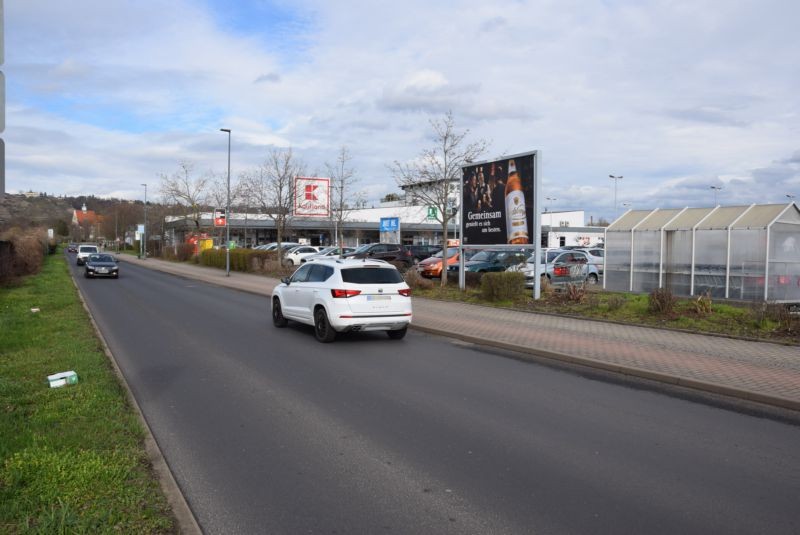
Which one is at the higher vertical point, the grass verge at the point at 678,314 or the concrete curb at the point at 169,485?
the grass verge at the point at 678,314

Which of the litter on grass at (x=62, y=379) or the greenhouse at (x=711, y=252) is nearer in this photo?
the litter on grass at (x=62, y=379)

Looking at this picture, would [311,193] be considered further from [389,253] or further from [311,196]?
[389,253]

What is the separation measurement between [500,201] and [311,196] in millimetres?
22825

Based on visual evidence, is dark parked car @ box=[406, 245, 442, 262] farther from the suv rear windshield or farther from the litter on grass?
the litter on grass

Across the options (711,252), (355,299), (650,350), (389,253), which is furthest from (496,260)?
(650,350)

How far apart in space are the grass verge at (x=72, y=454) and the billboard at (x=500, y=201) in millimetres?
12094

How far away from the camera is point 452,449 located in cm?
544

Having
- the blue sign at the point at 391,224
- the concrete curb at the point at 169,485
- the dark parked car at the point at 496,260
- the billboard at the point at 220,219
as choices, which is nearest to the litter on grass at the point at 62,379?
the concrete curb at the point at 169,485

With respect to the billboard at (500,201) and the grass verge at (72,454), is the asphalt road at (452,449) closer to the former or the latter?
the grass verge at (72,454)

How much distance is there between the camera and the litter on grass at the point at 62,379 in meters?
7.25

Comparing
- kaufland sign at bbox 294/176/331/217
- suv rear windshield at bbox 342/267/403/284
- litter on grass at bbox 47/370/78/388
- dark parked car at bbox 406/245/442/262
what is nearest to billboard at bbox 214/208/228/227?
kaufland sign at bbox 294/176/331/217

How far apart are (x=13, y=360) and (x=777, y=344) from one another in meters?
12.1

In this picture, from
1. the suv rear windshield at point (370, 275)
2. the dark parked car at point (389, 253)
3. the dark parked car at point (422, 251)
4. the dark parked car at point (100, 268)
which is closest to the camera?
the suv rear windshield at point (370, 275)

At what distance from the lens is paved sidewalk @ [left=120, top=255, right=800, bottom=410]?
7.86 metres
